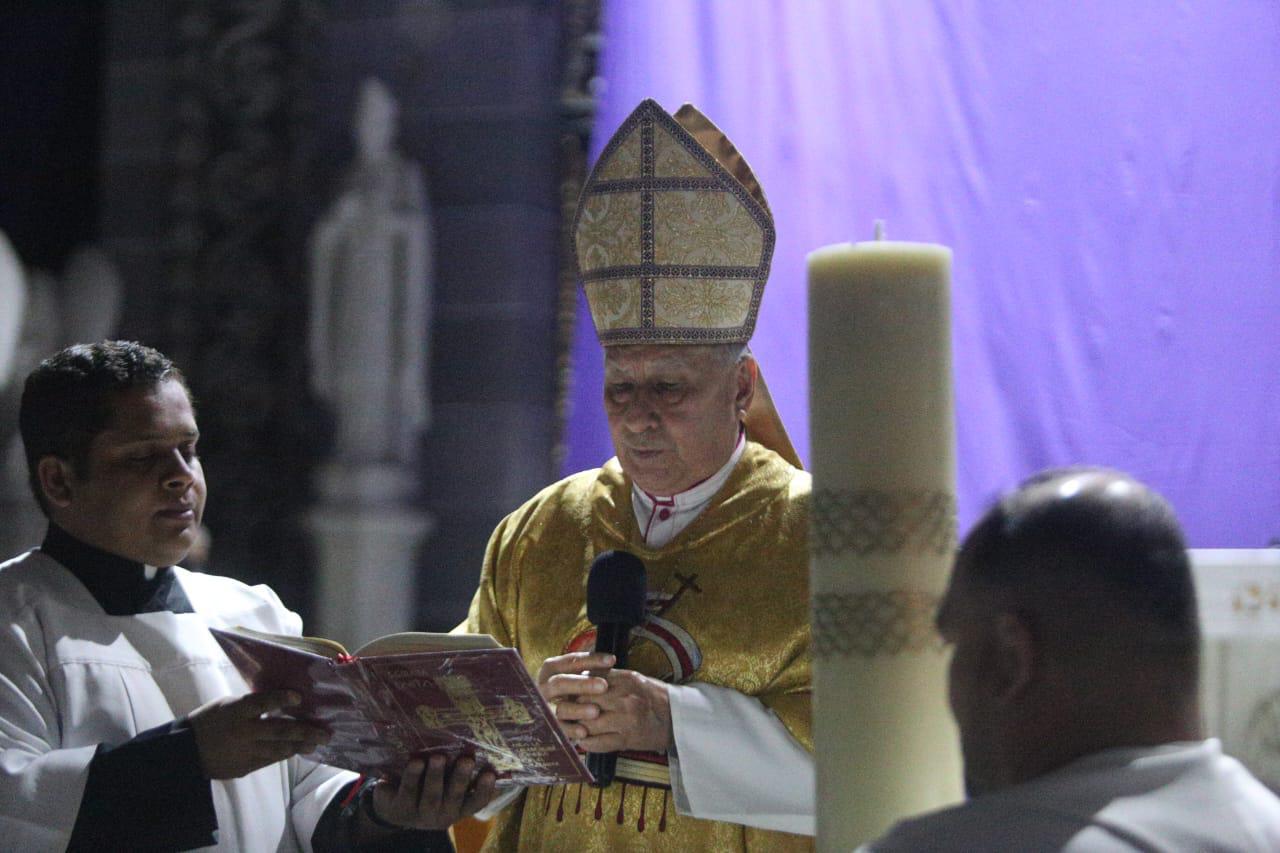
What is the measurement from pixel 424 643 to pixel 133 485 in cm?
84

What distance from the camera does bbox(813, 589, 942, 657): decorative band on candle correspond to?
1.84 metres

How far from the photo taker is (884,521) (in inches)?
72.8

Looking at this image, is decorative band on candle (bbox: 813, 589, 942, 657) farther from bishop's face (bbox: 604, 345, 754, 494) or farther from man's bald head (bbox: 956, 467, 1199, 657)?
bishop's face (bbox: 604, 345, 754, 494)

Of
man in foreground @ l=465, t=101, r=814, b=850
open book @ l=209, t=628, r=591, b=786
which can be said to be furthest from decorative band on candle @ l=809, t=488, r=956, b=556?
man in foreground @ l=465, t=101, r=814, b=850

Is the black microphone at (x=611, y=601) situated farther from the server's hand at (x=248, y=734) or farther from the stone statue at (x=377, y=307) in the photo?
the stone statue at (x=377, y=307)

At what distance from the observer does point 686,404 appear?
3268 mm

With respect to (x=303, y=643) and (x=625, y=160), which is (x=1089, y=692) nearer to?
(x=303, y=643)

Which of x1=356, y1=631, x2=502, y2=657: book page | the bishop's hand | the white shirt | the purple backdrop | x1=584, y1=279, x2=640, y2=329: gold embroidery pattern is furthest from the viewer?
the purple backdrop

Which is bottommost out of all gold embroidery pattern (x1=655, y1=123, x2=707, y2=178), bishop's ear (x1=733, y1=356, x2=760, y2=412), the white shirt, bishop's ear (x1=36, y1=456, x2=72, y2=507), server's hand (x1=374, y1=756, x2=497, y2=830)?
server's hand (x1=374, y1=756, x2=497, y2=830)

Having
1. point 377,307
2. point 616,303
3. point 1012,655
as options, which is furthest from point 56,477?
point 377,307

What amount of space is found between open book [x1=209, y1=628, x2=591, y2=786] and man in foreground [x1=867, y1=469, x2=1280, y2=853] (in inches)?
34.9

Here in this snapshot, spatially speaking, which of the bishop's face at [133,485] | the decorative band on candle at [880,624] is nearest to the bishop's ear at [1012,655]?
the decorative band on candle at [880,624]

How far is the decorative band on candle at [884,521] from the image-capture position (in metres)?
1.85

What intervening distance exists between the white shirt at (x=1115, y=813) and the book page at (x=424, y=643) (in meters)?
0.94
